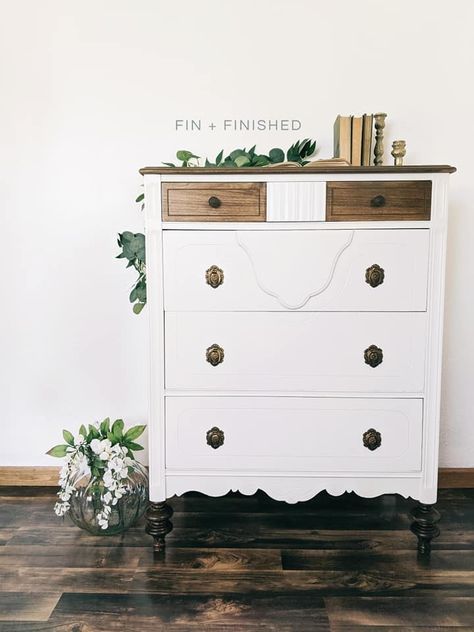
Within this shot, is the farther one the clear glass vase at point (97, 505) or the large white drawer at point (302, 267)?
the clear glass vase at point (97, 505)

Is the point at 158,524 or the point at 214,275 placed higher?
the point at 214,275

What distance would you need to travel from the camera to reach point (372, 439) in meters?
1.65

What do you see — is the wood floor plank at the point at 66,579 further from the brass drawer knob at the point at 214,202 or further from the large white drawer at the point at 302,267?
the brass drawer knob at the point at 214,202

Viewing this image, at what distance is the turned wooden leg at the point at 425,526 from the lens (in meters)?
→ 1.69

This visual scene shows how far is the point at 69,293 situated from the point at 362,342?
124 centimetres

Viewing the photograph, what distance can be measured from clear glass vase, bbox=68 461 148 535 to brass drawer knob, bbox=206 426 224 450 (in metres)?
0.37

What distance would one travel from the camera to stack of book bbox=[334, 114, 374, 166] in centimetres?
191

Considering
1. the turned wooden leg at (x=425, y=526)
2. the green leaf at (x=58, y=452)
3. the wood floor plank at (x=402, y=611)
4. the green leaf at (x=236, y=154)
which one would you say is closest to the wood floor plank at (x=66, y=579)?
the green leaf at (x=58, y=452)

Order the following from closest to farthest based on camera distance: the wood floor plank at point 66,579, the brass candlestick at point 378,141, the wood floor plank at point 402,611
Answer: the wood floor plank at point 402,611 → the wood floor plank at point 66,579 → the brass candlestick at point 378,141

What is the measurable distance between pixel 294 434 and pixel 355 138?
43.2 inches

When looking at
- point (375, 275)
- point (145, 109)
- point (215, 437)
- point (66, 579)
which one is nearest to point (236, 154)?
point (145, 109)

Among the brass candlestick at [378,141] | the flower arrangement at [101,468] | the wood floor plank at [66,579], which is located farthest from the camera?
the brass candlestick at [378,141]

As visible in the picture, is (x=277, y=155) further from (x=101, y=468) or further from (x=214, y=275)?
(x=101, y=468)


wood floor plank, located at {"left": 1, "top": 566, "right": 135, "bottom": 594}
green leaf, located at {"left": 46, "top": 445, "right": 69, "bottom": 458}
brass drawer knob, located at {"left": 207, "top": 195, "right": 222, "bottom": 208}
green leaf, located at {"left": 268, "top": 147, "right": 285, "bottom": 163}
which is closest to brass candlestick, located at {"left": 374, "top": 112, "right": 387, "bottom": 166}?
green leaf, located at {"left": 268, "top": 147, "right": 285, "bottom": 163}
